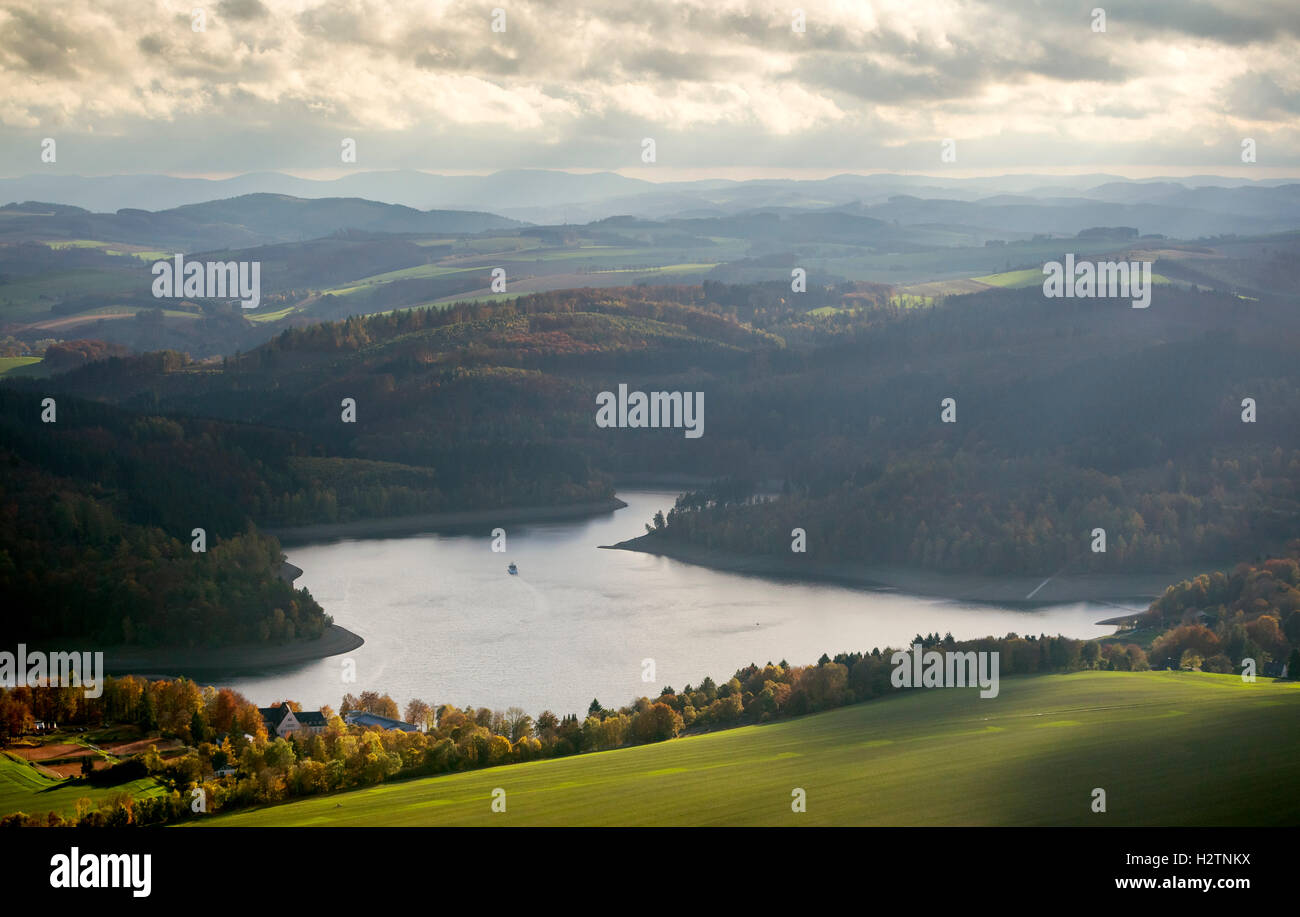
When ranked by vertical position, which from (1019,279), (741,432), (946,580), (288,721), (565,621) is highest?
(1019,279)

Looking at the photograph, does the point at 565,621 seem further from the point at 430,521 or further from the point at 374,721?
the point at 430,521

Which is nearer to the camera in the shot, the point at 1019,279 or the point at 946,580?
the point at 946,580

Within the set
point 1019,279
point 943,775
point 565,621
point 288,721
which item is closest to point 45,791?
point 288,721

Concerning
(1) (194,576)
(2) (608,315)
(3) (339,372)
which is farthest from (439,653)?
(2) (608,315)

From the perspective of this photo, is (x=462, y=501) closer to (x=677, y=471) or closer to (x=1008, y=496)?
(x=677, y=471)

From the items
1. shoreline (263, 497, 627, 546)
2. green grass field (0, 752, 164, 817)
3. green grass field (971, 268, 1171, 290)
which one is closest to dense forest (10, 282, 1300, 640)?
shoreline (263, 497, 627, 546)

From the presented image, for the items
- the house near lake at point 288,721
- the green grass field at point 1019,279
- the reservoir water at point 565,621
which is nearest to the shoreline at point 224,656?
the reservoir water at point 565,621
